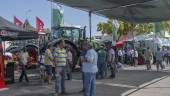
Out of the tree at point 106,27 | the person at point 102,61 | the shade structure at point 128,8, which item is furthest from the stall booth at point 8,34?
the tree at point 106,27

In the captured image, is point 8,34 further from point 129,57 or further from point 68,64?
point 129,57

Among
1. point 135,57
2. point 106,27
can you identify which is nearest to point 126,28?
point 106,27

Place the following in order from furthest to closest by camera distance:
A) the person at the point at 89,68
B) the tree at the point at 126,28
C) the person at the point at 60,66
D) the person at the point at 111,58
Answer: the tree at the point at 126,28 < the person at the point at 111,58 < the person at the point at 60,66 < the person at the point at 89,68

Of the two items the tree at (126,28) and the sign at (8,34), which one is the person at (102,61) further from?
the tree at (126,28)

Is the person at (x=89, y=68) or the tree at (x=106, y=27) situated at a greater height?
the tree at (x=106, y=27)

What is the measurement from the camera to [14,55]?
28531mm

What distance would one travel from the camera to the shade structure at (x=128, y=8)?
62.0ft

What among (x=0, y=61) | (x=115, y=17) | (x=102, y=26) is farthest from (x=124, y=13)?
(x=102, y=26)

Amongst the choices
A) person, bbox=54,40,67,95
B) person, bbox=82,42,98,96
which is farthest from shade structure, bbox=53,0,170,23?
person, bbox=82,42,98,96

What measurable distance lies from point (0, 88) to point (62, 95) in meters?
3.36

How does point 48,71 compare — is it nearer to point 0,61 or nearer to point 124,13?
point 0,61

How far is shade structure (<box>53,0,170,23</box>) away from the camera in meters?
18.9

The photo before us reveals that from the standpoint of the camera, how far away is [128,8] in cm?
2059

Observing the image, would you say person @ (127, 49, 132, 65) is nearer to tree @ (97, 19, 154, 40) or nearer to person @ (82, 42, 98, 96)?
tree @ (97, 19, 154, 40)
